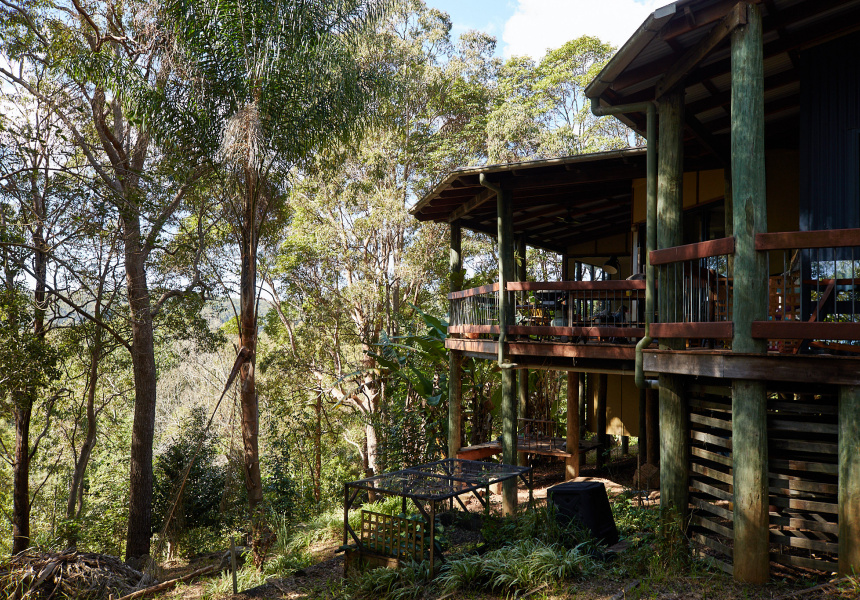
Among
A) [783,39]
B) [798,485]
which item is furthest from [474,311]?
[798,485]

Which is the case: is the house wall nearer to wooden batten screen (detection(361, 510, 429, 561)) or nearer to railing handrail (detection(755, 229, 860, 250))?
wooden batten screen (detection(361, 510, 429, 561))

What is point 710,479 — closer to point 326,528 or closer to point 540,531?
point 540,531

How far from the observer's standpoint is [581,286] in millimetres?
8766

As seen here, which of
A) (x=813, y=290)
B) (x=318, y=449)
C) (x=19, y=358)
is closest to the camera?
(x=813, y=290)

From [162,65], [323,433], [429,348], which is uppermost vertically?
[162,65]

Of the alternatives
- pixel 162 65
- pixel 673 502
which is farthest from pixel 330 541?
pixel 162 65

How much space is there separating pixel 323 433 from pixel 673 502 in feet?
71.7

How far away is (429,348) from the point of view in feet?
48.2

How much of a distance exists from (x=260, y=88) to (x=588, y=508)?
10607 millimetres

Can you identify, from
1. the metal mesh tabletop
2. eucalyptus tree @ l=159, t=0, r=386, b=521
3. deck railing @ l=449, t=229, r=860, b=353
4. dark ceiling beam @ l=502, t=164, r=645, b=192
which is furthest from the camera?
eucalyptus tree @ l=159, t=0, r=386, b=521

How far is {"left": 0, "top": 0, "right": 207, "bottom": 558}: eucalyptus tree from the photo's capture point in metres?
12.4

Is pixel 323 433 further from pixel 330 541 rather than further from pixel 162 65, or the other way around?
pixel 162 65

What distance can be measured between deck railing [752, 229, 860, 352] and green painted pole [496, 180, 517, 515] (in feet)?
12.8

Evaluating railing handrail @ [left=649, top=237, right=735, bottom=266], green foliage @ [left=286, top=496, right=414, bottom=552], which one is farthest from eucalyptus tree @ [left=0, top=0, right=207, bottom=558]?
railing handrail @ [left=649, top=237, right=735, bottom=266]
